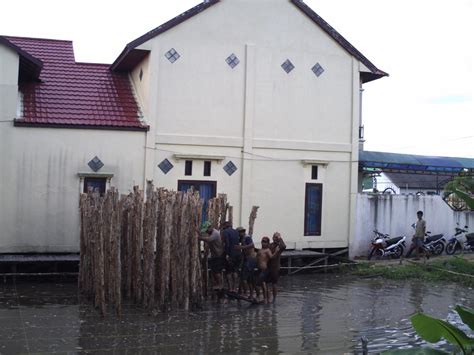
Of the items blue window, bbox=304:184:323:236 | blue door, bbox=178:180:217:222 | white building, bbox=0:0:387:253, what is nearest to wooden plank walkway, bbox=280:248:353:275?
white building, bbox=0:0:387:253

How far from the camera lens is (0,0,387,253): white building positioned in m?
15.9

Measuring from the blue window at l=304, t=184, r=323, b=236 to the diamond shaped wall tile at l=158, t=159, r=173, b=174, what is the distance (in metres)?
4.36

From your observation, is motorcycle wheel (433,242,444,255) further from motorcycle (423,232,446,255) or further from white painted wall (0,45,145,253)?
white painted wall (0,45,145,253)

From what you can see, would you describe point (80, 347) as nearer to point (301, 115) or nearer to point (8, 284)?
point (8, 284)

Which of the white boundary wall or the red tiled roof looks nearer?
the red tiled roof

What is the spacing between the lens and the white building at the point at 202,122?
15.9 metres

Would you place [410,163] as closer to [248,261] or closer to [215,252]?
[248,261]

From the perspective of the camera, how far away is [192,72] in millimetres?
17375

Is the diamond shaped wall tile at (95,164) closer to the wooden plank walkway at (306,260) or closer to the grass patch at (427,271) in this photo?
the wooden plank walkway at (306,260)

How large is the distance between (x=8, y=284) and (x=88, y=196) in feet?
11.9

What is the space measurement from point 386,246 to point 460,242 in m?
3.19

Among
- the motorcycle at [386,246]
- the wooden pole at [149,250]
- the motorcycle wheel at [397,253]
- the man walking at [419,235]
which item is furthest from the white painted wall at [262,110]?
the wooden pole at [149,250]

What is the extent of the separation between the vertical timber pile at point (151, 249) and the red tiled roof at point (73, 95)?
4587 mm

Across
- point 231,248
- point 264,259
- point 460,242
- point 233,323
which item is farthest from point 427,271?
point 233,323
